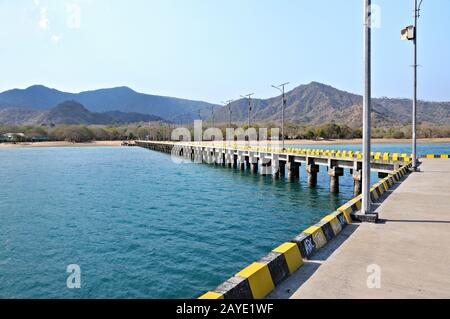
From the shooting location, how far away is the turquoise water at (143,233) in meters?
13.4

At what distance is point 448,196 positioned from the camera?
54.6ft

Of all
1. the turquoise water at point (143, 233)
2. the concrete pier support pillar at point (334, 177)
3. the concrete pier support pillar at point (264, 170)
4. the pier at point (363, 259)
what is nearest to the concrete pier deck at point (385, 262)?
the pier at point (363, 259)

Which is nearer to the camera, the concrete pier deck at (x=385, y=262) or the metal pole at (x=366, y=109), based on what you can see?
the concrete pier deck at (x=385, y=262)

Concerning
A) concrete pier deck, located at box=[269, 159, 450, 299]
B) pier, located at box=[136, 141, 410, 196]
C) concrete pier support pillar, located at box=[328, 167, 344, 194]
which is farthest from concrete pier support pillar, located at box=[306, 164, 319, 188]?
concrete pier deck, located at box=[269, 159, 450, 299]

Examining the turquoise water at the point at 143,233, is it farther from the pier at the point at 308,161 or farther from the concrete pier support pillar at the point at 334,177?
the pier at the point at 308,161

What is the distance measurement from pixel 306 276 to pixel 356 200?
741 centimetres

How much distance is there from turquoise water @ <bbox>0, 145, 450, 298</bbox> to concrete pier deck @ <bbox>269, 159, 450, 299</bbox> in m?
5.14

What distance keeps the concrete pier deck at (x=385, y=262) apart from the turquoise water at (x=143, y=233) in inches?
202

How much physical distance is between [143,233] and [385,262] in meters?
14.2

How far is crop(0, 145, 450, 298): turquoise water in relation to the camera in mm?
13438

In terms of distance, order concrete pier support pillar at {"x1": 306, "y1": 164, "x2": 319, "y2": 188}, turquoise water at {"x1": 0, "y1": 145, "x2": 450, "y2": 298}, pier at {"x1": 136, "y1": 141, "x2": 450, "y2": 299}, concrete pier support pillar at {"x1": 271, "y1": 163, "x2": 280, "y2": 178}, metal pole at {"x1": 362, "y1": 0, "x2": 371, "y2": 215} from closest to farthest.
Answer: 1. pier at {"x1": 136, "y1": 141, "x2": 450, "y2": 299}
2. metal pole at {"x1": 362, "y1": 0, "x2": 371, "y2": 215}
3. turquoise water at {"x1": 0, "y1": 145, "x2": 450, "y2": 298}
4. concrete pier support pillar at {"x1": 306, "y1": 164, "x2": 319, "y2": 188}
5. concrete pier support pillar at {"x1": 271, "y1": 163, "x2": 280, "y2": 178}

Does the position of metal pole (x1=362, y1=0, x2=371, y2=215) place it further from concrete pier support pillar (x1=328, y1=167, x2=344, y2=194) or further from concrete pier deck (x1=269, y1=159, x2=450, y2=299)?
concrete pier support pillar (x1=328, y1=167, x2=344, y2=194)

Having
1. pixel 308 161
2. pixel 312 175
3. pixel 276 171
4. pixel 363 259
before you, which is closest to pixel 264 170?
pixel 276 171
